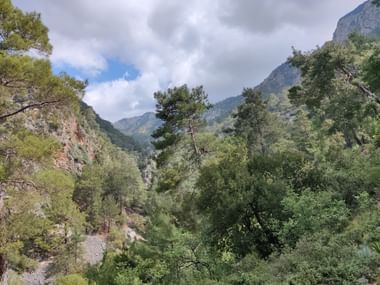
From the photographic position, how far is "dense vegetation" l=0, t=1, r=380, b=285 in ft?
31.2

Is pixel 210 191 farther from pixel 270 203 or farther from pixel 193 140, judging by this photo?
pixel 193 140

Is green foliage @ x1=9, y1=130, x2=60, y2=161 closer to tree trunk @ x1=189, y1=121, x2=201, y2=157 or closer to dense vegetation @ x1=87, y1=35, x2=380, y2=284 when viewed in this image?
dense vegetation @ x1=87, y1=35, x2=380, y2=284

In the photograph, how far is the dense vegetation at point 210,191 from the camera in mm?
9516

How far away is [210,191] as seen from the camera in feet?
48.7

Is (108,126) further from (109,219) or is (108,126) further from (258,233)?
(258,233)

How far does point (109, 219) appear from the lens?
6116 cm

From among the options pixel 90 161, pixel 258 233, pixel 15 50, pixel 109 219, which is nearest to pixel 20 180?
pixel 15 50

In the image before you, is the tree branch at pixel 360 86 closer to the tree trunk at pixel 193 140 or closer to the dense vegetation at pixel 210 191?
the dense vegetation at pixel 210 191

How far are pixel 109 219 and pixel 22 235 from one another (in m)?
51.6

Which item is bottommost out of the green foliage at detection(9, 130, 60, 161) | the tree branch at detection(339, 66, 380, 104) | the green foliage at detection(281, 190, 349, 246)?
the green foliage at detection(281, 190, 349, 246)

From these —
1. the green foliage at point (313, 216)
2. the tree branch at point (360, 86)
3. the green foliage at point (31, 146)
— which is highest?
the tree branch at point (360, 86)

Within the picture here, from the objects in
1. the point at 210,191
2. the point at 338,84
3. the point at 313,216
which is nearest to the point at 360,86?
the point at 338,84

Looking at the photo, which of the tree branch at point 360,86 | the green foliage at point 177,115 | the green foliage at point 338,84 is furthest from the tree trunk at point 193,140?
the tree branch at point 360,86

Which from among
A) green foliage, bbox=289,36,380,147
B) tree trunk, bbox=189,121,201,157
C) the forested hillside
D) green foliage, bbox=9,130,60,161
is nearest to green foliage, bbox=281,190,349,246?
the forested hillside
